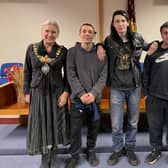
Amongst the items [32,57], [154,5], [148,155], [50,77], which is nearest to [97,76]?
[50,77]

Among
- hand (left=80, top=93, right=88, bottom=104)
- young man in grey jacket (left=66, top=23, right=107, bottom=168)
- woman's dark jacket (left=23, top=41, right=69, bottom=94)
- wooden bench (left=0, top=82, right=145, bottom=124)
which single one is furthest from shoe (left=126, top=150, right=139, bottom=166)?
woman's dark jacket (left=23, top=41, right=69, bottom=94)

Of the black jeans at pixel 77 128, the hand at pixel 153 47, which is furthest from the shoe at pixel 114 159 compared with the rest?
the hand at pixel 153 47

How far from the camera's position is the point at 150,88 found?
2.20 metres

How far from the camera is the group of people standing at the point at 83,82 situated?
80.6 inches

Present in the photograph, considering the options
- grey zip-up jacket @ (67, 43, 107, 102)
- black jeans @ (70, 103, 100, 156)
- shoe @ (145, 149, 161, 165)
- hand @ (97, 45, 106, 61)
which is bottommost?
shoe @ (145, 149, 161, 165)

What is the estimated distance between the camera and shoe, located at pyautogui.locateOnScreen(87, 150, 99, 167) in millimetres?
2268

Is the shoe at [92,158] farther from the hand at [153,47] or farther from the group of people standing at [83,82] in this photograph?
the hand at [153,47]

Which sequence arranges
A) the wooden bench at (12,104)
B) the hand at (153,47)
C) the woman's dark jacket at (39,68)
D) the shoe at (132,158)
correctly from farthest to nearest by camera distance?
1. the wooden bench at (12,104)
2. the shoe at (132,158)
3. the hand at (153,47)
4. the woman's dark jacket at (39,68)

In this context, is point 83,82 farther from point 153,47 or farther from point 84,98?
point 153,47

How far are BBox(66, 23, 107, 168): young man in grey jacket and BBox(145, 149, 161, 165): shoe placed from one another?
2.16ft

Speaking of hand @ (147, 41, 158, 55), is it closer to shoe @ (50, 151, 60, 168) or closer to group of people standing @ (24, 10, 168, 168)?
group of people standing @ (24, 10, 168, 168)

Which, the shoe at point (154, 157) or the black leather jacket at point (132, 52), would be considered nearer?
the black leather jacket at point (132, 52)

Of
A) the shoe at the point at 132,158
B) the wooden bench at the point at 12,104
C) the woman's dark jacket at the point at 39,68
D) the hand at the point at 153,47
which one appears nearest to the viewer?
the woman's dark jacket at the point at 39,68

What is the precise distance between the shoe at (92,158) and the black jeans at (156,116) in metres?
0.58
